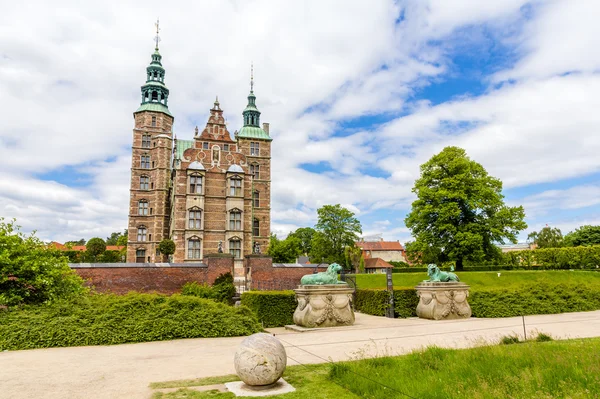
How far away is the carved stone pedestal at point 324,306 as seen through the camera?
13.5 meters

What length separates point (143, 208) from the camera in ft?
141

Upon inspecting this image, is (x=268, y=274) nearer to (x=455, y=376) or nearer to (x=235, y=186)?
(x=235, y=186)

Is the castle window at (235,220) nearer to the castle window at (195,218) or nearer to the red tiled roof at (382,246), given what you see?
the castle window at (195,218)

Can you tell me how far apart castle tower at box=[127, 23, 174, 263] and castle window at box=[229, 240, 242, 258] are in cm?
826

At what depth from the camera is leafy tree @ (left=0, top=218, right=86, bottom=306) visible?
37.2 feet

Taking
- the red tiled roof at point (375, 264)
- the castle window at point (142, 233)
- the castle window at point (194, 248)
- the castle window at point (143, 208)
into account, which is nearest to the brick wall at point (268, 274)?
the castle window at point (194, 248)

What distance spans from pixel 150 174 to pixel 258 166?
11776 mm

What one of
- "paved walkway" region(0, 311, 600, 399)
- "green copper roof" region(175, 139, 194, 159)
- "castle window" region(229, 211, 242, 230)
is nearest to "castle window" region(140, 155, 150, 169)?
"green copper roof" region(175, 139, 194, 159)

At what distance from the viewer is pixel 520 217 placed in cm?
3341

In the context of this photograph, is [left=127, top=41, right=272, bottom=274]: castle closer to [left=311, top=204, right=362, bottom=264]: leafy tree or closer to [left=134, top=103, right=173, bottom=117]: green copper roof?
[left=134, top=103, right=173, bottom=117]: green copper roof

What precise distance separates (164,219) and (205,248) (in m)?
8.98

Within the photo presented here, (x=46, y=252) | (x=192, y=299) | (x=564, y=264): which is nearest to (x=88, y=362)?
(x=192, y=299)

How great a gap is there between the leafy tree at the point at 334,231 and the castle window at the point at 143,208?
76.6ft

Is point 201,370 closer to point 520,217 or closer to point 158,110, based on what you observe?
point 520,217
